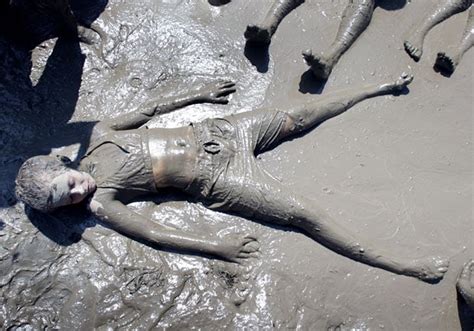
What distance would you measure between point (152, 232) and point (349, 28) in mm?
2969

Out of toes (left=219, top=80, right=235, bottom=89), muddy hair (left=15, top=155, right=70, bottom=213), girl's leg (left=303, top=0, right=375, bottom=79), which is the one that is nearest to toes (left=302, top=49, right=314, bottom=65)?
girl's leg (left=303, top=0, right=375, bottom=79)

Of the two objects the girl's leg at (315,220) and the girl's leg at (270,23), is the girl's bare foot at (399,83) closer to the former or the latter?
the girl's leg at (270,23)

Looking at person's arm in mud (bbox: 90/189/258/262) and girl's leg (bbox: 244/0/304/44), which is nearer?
person's arm in mud (bbox: 90/189/258/262)

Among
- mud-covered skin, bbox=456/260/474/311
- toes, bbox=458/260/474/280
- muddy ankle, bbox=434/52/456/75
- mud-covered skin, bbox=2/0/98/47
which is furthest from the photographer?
muddy ankle, bbox=434/52/456/75

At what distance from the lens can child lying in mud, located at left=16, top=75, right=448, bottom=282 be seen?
4.32 m

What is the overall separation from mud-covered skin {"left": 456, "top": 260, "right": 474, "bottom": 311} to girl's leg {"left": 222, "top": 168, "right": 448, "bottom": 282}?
17 centimetres

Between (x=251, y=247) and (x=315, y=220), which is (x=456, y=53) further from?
(x=251, y=247)

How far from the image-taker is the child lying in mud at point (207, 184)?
4.32 meters

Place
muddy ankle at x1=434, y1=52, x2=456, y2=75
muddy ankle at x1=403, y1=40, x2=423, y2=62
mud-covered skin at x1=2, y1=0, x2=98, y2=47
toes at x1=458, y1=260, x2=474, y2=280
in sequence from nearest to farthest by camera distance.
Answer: toes at x1=458, y1=260, x2=474, y2=280 < mud-covered skin at x1=2, y1=0, x2=98, y2=47 < muddy ankle at x1=434, y1=52, x2=456, y2=75 < muddy ankle at x1=403, y1=40, x2=423, y2=62

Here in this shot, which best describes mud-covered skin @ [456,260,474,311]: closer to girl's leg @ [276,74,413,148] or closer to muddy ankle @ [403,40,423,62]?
girl's leg @ [276,74,413,148]

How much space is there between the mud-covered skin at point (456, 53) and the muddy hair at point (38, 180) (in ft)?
12.8

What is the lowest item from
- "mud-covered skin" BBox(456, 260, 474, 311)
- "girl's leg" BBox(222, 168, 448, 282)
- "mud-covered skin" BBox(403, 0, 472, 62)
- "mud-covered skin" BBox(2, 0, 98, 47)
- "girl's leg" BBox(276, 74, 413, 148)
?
"girl's leg" BBox(222, 168, 448, 282)

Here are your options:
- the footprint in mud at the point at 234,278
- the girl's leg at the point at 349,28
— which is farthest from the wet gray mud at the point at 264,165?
the girl's leg at the point at 349,28

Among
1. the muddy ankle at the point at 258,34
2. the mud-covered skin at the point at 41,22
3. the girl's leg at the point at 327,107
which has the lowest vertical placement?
the mud-covered skin at the point at 41,22
